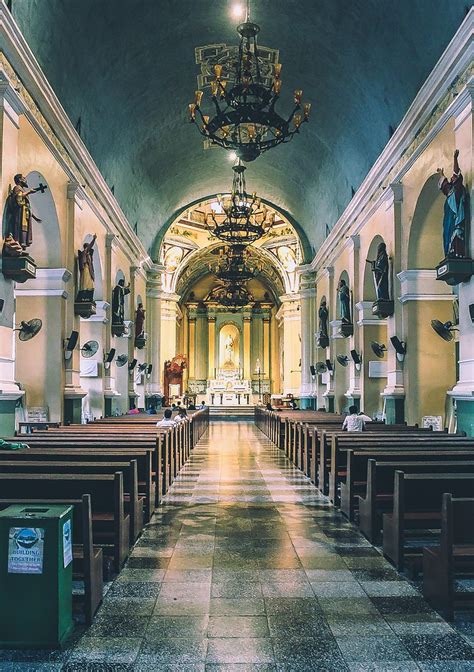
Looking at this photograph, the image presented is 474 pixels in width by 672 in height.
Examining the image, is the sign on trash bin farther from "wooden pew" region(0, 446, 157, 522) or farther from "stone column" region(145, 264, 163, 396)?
"stone column" region(145, 264, 163, 396)

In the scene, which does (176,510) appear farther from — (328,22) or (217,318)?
(217,318)

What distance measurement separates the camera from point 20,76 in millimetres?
8539

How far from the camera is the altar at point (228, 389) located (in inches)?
1366

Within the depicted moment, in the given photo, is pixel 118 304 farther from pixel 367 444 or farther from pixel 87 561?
pixel 87 561

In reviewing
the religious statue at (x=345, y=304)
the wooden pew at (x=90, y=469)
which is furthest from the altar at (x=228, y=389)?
the wooden pew at (x=90, y=469)

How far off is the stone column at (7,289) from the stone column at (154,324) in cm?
1403

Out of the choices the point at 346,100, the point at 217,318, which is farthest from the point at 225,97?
the point at 217,318

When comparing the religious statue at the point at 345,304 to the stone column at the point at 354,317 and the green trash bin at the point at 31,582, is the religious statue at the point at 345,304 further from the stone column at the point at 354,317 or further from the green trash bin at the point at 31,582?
the green trash bin at the point at 31,582

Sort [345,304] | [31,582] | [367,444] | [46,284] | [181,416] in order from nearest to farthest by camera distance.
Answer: [31,582], [367,444], [46,284], [181,416], [345,304]

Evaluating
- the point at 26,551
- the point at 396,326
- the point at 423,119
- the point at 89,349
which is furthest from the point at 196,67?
the point at 26,551

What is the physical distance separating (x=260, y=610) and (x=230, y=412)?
26769 millimetres

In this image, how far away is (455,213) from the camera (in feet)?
26.6

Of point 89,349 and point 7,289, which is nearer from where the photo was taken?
point 7,289

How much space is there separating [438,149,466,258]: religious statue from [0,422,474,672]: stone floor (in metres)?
3.70
